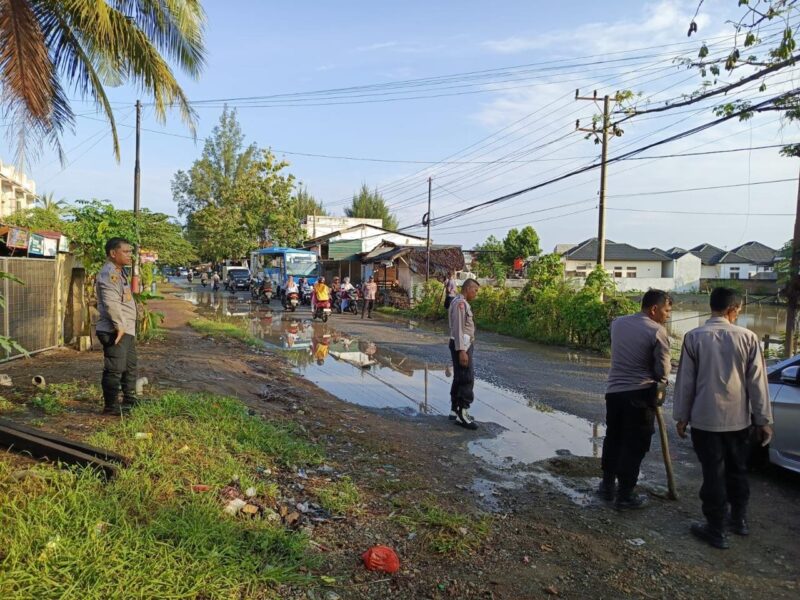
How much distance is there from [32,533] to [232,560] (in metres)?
1.01

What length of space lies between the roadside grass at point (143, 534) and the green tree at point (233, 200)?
1611 inches

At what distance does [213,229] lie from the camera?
4794 cm

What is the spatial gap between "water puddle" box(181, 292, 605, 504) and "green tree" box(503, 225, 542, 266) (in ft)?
130

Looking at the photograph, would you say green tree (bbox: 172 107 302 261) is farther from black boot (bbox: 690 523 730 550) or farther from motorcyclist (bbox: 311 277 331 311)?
black boot (bbox: 690 523 730 550)

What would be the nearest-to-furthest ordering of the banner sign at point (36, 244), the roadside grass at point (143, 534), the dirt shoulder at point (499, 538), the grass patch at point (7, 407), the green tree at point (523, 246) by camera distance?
the roadside grass at point (143, 534) < the dirt shoulder at point (499, 538) < the grass patch at point (7, 407) < the banner sign at point (36, 244) < the green tree at point (523, 246)

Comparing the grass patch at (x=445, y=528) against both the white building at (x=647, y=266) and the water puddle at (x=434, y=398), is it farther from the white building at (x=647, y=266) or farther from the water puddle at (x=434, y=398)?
the white building at (x=647, y=266)

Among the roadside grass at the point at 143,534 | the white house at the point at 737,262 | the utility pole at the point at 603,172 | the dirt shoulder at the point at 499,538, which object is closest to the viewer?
the roadside grass at the point at 143,534

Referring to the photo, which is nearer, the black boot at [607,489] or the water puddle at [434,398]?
the black boot at [607,489]

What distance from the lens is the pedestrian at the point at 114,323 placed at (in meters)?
5.36

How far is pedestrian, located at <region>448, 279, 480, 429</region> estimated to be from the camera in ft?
23.1

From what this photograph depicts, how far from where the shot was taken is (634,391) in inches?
183

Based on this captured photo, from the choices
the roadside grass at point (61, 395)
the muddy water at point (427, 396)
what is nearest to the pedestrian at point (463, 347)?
the muddy water at point (427, 396)

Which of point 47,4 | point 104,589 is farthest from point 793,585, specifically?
point 47,4

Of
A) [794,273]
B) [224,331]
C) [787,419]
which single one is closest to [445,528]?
[787,419]
